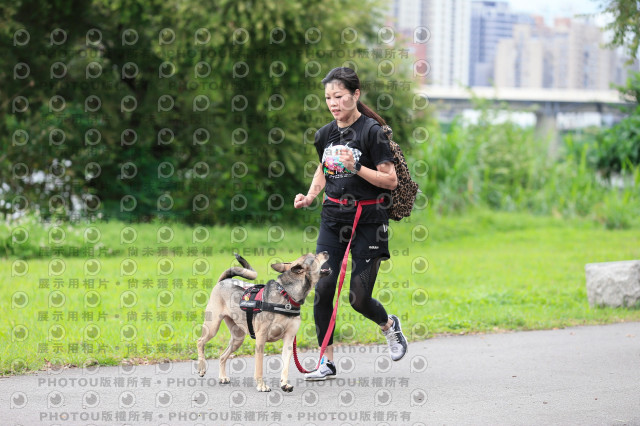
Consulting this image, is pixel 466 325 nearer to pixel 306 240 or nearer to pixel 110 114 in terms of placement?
pixel 306 240

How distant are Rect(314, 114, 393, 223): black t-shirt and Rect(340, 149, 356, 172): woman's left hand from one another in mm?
241

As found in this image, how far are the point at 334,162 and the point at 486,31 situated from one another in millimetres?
54358

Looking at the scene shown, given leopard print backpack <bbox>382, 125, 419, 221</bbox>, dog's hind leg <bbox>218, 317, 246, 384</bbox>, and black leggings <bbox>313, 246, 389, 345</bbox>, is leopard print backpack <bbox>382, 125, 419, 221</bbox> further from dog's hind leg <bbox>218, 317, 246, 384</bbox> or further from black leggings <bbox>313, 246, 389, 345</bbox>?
dog's hind leg <bbox>218, 317, 246, 384</bbox>

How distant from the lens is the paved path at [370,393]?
5.18 metres

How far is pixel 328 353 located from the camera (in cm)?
619

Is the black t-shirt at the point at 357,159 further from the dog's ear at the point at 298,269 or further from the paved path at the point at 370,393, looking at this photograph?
the paved path at the point at 370,393

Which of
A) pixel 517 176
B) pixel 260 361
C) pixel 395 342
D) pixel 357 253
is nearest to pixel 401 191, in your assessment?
pixel 357 253

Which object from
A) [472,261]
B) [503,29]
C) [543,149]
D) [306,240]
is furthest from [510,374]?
[503,29]

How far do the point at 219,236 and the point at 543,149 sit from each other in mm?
13076

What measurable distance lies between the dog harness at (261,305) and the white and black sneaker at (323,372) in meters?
0.70

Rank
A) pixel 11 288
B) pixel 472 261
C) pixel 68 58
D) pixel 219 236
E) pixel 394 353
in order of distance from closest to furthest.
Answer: pixel 394 353, pixel 11 288, pixel 472 261, pixel 219 236, pixel 68 58

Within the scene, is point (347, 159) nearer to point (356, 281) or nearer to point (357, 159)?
point (357, 159)

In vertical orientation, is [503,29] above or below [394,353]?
above

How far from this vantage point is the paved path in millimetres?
5180
